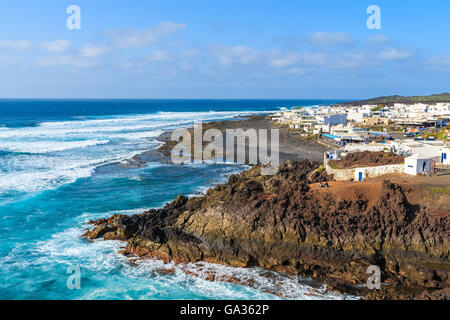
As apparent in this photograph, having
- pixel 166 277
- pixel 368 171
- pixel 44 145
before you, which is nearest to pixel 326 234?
pixel 368 171

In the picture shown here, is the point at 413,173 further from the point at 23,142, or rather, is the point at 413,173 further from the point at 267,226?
the point at 23,142

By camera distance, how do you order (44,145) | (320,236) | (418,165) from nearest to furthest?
(320,236) → (418,165) → (44,145)

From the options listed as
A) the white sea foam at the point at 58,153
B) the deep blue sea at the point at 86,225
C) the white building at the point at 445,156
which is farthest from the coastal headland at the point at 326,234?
the white sea foam at the point at 58,153

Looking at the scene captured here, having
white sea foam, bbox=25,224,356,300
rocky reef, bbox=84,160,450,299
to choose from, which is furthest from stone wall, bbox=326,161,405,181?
white sea foam, bbox=25,224,356,300

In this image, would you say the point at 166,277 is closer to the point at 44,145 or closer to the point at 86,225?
the point at 86,225

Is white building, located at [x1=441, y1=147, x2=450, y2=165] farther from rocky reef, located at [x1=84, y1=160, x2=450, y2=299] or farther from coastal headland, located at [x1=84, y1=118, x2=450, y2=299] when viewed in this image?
rocky reef, located at [x1=84, y1=160, x2=450, y2=299]

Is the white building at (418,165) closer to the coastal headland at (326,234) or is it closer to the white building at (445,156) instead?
the coastal headland at (326,234)
